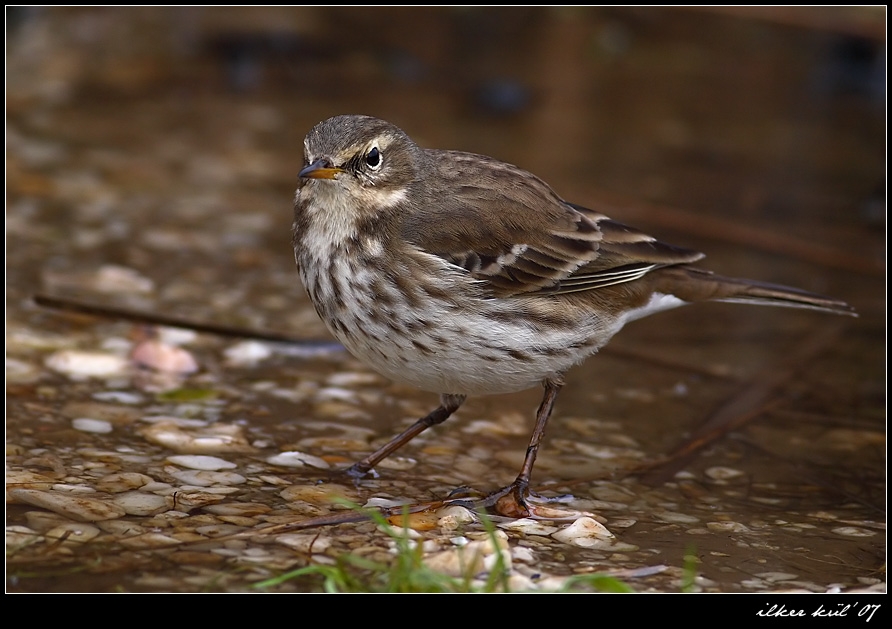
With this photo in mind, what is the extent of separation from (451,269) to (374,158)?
65 centimetres

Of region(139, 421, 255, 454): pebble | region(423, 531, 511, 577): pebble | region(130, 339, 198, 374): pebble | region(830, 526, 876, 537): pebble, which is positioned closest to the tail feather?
region(830, 526, 876, 537): pebble

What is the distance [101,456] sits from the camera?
512 centimetres

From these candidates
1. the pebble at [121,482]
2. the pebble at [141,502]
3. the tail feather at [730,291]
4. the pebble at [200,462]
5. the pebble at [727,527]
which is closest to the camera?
the pebble at [141,502]

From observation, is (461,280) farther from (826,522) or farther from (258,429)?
(826,522)

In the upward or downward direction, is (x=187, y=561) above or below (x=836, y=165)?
below

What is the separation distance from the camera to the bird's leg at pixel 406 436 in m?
5.35

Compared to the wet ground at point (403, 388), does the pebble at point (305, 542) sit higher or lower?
lower

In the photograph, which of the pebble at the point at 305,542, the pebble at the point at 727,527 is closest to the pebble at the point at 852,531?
the pebble at the point at 727,527

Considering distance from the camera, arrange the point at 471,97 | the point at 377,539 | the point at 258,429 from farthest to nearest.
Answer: the point at 471,97 < the point at 258,429 < the point at 377,539

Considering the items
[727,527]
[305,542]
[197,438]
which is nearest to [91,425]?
[197,438]

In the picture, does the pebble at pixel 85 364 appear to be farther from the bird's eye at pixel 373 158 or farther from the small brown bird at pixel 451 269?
the bird's eye at pixel 373 158

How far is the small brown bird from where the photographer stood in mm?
5035
